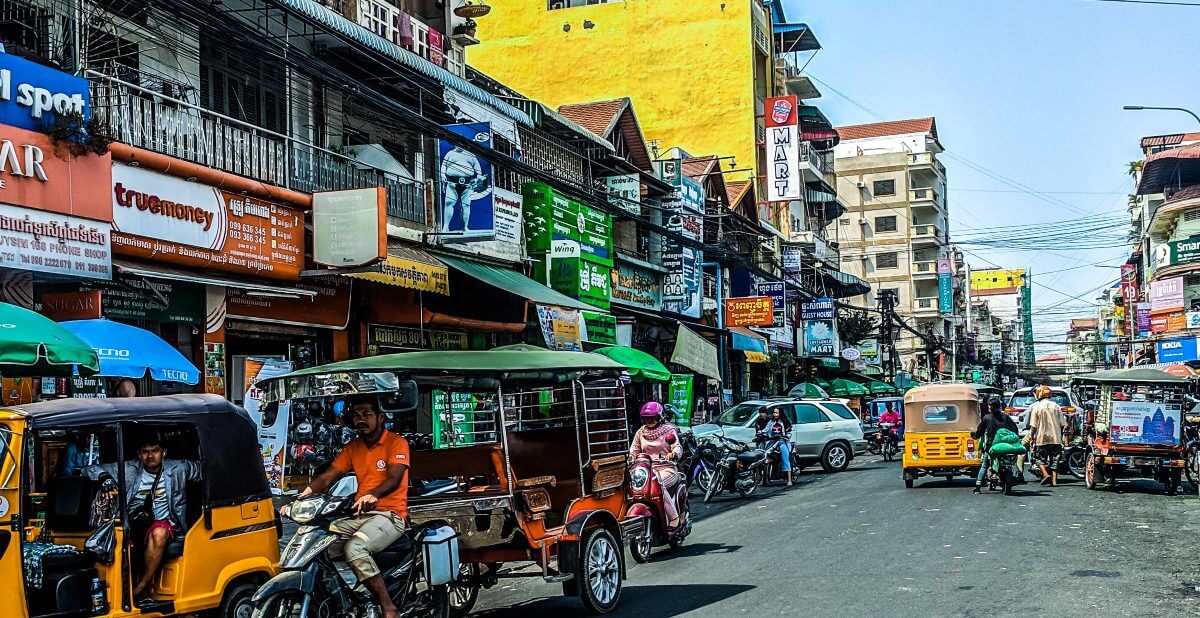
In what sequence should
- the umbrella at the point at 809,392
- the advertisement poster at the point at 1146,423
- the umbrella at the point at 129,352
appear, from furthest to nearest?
the umbrella at the point at 809,392
the advertisement poster at the point at 1146,423
the umbrella at the point at 129,352

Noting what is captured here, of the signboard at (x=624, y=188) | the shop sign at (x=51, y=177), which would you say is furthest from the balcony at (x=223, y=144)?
the signboard at (x=624, y=188)

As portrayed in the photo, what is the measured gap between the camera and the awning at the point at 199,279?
13.7m

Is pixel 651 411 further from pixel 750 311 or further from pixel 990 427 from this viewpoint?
pixel 750 311

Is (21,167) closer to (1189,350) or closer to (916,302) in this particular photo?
(1189,350)

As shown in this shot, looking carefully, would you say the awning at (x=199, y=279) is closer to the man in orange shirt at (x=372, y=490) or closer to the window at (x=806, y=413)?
the man in orange shirt at (x=372, y=490)

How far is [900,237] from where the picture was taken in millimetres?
93812

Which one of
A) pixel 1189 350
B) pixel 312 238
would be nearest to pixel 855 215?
pixel 1189 350

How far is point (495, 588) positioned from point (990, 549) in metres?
5.31

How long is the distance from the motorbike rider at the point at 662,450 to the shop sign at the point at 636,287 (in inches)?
654

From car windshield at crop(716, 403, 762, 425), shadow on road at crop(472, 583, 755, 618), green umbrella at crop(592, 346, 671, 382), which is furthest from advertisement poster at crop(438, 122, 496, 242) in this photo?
shadow on road at crop(472, 583, 755, 618)

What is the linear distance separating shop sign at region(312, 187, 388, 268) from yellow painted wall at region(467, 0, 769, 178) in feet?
98.2

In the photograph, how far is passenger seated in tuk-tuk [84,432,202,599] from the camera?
7504mm

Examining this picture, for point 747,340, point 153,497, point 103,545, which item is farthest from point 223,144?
point 747,340

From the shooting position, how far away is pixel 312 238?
1762cm
